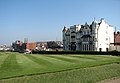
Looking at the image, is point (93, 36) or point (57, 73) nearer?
point (57, 73)

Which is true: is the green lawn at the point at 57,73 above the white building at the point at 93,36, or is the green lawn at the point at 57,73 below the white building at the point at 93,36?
below

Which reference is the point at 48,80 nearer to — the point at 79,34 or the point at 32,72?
the point at 32,72

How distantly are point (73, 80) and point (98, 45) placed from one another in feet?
165

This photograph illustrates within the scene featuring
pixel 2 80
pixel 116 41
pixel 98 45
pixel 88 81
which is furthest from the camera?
pixel 116 41

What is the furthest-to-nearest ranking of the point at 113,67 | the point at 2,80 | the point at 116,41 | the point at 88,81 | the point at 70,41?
the point at 70,41, the point at 116,41, the point at 113,67, the point at 88,81, the point at 2,80

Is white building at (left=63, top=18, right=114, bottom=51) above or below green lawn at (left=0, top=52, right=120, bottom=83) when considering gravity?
above

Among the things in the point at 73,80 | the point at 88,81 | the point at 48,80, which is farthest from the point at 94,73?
the point at 48,80

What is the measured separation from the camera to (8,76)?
50.1ft

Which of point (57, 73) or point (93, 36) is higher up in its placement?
point (93, 36)

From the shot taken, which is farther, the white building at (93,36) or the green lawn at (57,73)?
the white building at (93,36)

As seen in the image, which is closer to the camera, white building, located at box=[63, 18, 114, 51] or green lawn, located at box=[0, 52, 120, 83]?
green lawn, located at box=[0, 52, 120, 83]

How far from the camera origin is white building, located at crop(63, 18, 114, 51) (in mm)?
68438

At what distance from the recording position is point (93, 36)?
2719 inches

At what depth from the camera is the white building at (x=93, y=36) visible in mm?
68438
